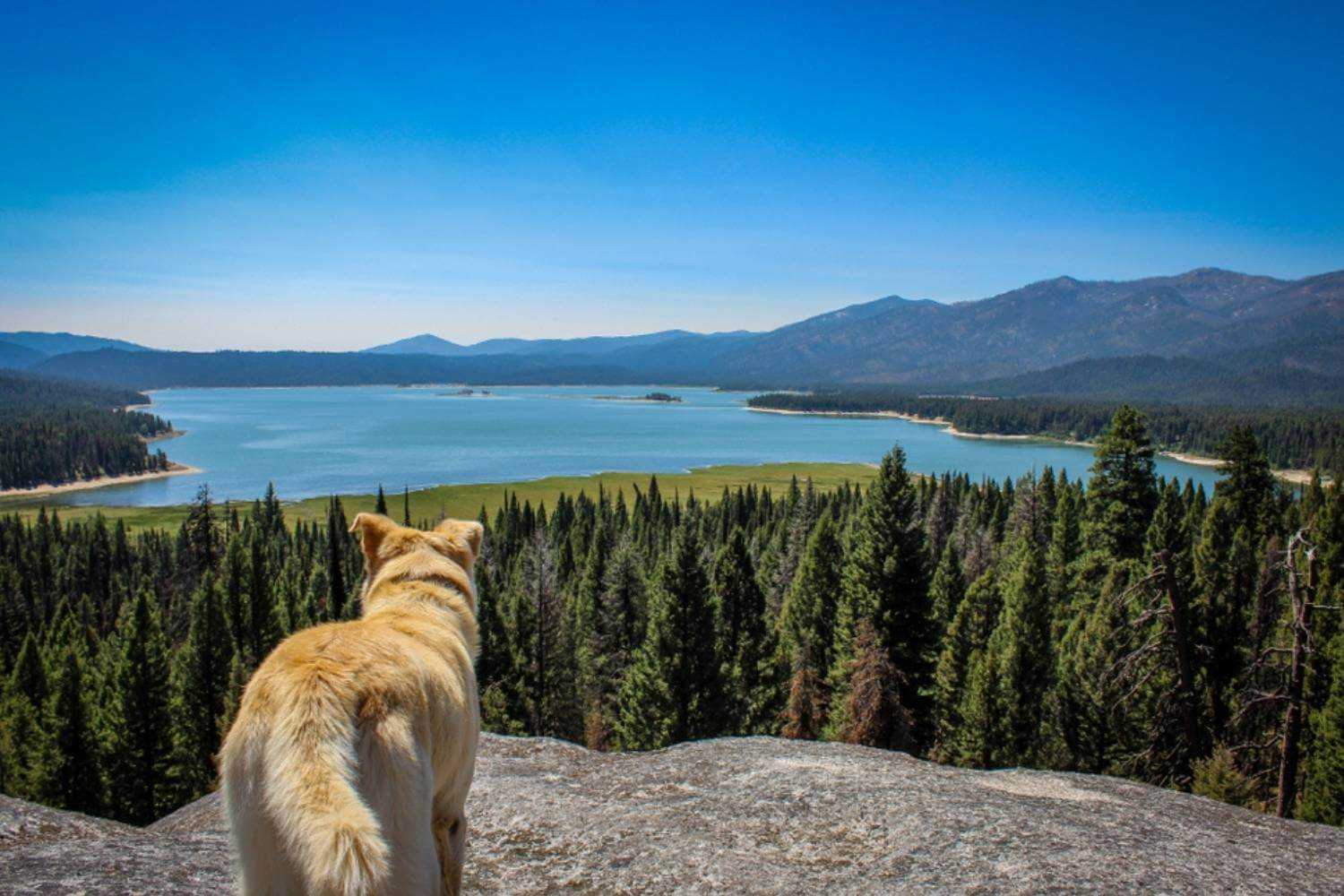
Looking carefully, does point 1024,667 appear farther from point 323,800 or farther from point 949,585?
point 323,800

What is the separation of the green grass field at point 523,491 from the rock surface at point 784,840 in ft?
324

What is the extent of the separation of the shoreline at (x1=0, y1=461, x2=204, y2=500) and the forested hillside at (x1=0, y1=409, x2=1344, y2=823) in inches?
5696

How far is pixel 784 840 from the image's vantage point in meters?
7.01

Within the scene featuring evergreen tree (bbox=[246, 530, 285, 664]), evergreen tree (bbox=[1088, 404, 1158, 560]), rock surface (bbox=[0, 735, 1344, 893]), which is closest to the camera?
rock surface (bbox=[0, 735, 1344, 893])

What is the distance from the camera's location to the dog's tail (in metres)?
2.61

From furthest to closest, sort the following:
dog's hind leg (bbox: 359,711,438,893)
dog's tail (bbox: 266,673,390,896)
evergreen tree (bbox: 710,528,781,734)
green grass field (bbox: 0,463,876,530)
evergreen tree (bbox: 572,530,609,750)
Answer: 1. green grass field (bbox: 0,463,876,530)
2. evergreen tree (bbox: 572,530,609,750)
3. evergreen tree (bbox: 710,528,781,734)
4. dog's hind leg (bbox: 359,711,438,893)
5. dog's tail (bbox: 266,673,390,896)

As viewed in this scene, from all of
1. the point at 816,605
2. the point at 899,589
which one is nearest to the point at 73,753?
the point at 816,605

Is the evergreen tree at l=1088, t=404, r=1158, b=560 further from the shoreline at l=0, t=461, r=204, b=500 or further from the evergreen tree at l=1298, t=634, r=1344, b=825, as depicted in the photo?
the shoreline at l=0, t=461, r=204, b=500

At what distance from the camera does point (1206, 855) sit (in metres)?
6.68

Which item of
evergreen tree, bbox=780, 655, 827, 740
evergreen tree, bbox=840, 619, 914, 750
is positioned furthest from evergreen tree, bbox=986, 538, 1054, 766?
evergreen tree, bbox=780, 655, 827, 740

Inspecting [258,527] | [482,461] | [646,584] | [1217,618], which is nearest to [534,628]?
[646,584]

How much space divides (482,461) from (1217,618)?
166256 millimetres

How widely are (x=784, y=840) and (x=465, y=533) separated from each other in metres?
4.45

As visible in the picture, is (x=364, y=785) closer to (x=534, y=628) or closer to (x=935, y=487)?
(x=534, y=628)
